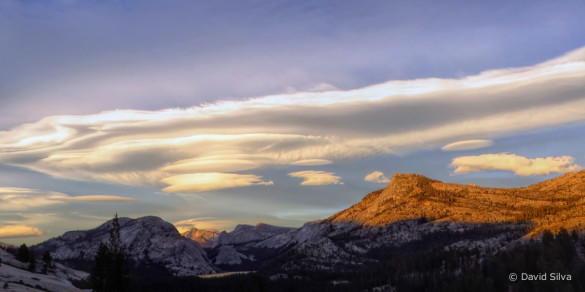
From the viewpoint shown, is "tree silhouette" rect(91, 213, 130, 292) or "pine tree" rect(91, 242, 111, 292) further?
"pine tree" rect(91, 242, 111, 292)

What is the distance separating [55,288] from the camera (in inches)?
4240

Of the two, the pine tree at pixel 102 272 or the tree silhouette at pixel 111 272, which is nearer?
the tree silhouette at pixel 111 272

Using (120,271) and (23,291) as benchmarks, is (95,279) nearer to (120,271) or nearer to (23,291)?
(120,271)

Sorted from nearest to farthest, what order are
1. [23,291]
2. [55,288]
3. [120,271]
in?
[23,291]
[55,288]
[120,271]

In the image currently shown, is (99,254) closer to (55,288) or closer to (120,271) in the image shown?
(120,271)

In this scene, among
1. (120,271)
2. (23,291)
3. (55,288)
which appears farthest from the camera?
(120,271)

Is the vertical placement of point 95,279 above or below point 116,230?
below

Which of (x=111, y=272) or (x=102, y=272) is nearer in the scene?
(x=111, y=272)

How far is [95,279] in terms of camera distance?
12800 centimetres

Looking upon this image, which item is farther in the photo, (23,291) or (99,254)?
(99,254)

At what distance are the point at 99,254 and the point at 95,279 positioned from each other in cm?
685


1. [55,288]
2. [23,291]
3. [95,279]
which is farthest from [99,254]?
[23,291]

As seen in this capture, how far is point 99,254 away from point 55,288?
22.4m

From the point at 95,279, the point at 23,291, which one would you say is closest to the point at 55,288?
the point at 95,279
